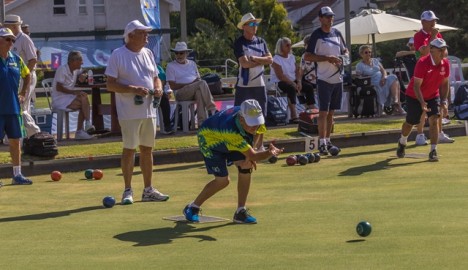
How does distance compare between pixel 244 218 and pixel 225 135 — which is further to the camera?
pixel 244 218

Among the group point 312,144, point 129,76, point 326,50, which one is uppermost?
point 326,50

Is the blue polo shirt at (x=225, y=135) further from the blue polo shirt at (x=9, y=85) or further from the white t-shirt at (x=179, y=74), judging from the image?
the white t-shirt at (x=179, y=74)

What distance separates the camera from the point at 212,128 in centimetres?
951

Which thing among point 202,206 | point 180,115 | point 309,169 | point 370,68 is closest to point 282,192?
point 202,206

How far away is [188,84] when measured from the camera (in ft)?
58.1

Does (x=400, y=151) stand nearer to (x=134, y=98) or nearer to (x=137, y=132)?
(x=137, y=132)

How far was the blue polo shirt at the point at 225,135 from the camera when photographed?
9305 mm

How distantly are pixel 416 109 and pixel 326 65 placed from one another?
1306 millimetres

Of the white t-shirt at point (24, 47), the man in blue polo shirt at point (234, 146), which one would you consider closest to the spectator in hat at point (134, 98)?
the man in blue polo shirt at point (234, 146)

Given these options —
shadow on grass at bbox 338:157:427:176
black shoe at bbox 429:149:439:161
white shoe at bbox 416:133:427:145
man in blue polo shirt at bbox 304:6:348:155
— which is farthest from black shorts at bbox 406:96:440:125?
white shoe at bbox 416:133:427:145

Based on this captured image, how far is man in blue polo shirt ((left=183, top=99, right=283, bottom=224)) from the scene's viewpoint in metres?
9.17

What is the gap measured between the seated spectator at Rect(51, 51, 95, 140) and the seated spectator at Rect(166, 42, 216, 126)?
4.67 ft

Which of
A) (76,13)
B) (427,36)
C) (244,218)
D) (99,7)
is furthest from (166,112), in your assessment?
(99,7)

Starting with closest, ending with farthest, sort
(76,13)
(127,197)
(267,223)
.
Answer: (267,223)
(127,197)
(76,13)
